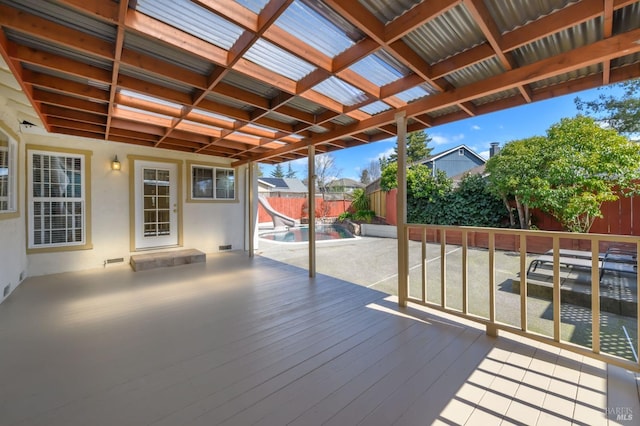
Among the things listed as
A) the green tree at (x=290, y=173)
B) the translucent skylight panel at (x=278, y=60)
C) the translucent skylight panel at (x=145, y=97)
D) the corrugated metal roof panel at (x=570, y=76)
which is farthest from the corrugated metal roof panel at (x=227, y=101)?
the green tree at (x=290, y=173)

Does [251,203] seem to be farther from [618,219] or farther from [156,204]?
[618,219]

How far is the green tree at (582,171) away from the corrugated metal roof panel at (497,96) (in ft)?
16.3

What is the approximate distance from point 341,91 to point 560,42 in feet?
6.19

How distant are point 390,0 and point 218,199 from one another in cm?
611

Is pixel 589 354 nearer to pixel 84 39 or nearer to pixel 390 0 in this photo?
pixel 390 0

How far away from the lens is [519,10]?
1.82 m

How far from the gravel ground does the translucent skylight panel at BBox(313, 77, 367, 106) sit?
9.10ft

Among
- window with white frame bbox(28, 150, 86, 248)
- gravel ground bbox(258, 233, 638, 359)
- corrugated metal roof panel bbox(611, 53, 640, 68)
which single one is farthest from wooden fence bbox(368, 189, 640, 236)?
window with white frame bbox(28, 150, 86, 248)

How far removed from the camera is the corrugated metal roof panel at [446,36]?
193 centimetres

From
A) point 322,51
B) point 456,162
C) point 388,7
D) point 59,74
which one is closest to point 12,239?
point 59,74

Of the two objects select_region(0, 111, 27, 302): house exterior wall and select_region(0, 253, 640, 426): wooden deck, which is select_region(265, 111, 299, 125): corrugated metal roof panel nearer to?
select_region(0, 253, 640, 426): wooden deck

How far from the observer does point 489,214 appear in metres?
8.80

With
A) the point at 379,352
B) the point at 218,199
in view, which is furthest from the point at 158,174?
the point at 379,352

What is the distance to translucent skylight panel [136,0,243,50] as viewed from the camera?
1.86 m
